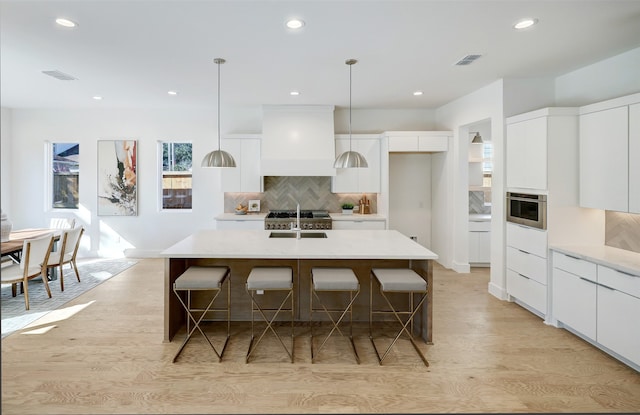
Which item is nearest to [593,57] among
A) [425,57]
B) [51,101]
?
[425,57]

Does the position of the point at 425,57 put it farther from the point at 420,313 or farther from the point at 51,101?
the point at 51,101

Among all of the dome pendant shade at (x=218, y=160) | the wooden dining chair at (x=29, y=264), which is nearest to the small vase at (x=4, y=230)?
the dome pendant shade at (x=218, y=160)

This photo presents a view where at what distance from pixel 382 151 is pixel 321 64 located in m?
2.41

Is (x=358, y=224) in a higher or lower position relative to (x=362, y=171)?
lower

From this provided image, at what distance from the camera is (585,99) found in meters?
4.23

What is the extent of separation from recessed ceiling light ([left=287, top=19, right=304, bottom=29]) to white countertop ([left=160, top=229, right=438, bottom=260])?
1.89m

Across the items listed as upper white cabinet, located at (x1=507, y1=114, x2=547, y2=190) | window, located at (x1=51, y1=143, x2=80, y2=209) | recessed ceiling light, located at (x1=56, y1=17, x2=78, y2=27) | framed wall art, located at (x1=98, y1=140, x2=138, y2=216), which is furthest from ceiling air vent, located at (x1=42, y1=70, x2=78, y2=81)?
upper white cabinet, located at (x1=507, y1=114, x2=547, y2=190)

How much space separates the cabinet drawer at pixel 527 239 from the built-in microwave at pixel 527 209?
2.5 inches

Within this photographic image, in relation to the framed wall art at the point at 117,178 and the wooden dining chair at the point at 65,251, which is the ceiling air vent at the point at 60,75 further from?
the framed wall art at the point at 117,178

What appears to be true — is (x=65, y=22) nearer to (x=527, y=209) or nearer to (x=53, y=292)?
(x=53, y=292)

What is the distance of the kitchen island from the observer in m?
3.21

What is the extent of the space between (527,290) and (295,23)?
3.65 metres

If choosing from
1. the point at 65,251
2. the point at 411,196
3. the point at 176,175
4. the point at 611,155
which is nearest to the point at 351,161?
the point at 611,155

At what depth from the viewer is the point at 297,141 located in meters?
6.11
